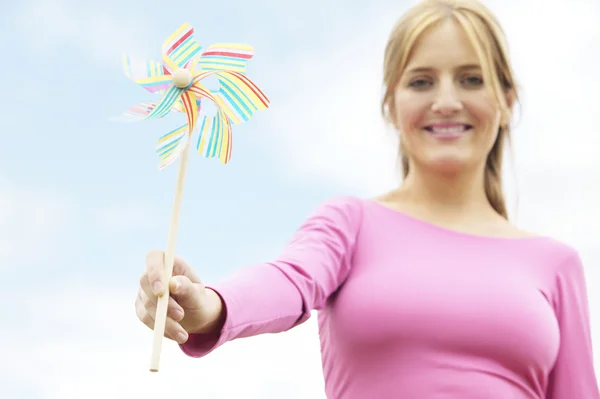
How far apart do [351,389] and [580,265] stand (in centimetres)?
80

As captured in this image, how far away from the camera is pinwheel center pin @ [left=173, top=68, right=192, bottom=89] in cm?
222

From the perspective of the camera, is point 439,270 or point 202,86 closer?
point 202,86

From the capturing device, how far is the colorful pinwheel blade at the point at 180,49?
2.25 m

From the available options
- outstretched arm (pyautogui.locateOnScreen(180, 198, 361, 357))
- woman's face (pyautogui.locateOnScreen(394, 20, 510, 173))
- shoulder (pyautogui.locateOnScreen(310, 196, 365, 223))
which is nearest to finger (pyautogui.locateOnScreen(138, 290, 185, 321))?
outstretched arm (pyautogui.locateOnScreen(180, 198, 361, 357))

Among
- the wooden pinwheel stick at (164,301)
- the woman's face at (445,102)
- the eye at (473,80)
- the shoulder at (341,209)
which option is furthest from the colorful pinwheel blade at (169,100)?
the eye at (473,80)

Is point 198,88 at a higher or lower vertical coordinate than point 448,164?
higher

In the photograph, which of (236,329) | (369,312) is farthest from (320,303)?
(236,329)

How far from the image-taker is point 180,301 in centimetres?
198

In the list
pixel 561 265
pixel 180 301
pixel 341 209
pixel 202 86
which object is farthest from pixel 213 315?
pixel 561 265

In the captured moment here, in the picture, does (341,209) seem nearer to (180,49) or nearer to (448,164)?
(448,164)

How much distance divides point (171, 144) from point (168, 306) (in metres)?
0.40

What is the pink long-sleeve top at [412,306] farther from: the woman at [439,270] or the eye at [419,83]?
the eye at [419,83]

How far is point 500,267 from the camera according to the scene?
262 cm

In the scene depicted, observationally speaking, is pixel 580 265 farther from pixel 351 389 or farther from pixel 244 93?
pixel 244 93
